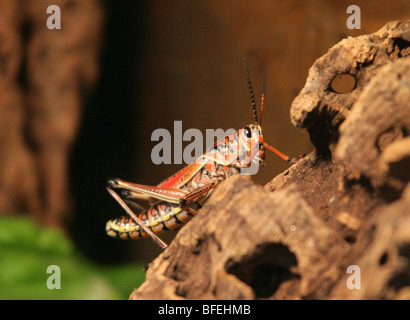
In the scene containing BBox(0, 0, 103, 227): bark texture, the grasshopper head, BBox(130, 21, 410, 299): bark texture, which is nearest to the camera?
BBox(130, 21, 410, 299): bark texture

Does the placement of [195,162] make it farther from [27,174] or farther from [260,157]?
[27,174]

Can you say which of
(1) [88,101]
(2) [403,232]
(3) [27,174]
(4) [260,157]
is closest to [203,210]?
(2) [403,232]

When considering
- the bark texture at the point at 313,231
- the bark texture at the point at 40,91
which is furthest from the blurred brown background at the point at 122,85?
the bark texture at the point at 313,231

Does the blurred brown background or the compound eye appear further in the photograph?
the blurred brown background

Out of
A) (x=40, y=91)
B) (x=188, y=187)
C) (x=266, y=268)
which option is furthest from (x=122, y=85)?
(x=266, y=268)

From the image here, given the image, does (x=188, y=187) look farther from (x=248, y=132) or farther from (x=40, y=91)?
(x=40, y=91)

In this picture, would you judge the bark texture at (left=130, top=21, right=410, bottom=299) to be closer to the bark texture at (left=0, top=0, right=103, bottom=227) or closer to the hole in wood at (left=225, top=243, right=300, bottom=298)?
the hole in wood at (left=225, top=243, right=300, bottom=298)

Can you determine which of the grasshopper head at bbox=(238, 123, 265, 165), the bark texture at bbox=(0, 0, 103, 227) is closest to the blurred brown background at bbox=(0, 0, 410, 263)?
the bark texture at bbox=(0, 0, 103, 227)
